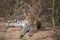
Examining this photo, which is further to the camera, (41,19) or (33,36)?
(41,19)

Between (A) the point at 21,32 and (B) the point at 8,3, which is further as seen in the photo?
(B) the point at 8,3

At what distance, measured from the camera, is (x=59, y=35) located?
4.66 m

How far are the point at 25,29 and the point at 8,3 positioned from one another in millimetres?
2407

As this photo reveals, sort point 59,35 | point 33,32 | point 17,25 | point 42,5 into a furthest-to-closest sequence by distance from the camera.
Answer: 1. point 17,25
2. point 42,5
3. point 33,32
4. point 59,35

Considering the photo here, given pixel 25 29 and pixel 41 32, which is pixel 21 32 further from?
pixel 41 32

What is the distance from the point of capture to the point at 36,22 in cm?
514

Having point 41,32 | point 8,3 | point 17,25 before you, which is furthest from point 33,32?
point 8,3

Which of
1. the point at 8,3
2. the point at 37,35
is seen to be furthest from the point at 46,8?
the point at 8,3

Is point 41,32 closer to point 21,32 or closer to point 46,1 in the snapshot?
point 21,32

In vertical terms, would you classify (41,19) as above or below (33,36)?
above

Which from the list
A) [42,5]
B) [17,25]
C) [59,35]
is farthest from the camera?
[17,25]

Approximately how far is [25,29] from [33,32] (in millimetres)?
249

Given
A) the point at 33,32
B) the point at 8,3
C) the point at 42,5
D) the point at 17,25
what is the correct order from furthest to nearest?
the point at 8,3 < the point at 17,25 < the point at 42,5 < the point at 33,32

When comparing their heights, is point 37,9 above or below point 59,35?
above
